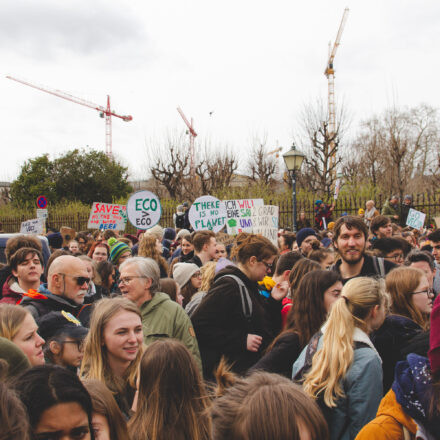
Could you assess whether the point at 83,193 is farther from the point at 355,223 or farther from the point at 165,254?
the point at 355,223

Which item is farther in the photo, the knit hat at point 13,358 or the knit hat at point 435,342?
the knit hat at point 13,358

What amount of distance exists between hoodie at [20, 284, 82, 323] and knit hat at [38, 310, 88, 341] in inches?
9.9

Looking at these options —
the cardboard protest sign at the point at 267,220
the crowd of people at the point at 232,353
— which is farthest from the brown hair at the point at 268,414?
the cardboard protest sign at the point at 267,220

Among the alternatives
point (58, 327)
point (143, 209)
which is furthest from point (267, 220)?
point (58, 327)

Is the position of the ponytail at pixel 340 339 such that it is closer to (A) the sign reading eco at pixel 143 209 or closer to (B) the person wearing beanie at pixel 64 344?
(B) the person wearing beanie at pixel 64 344

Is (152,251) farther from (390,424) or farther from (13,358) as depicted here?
(390,424)

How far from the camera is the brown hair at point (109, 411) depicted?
185 centimetres

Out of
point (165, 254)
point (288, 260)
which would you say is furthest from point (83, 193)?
point (288, 260)

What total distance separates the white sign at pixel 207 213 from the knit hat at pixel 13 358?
7363mm

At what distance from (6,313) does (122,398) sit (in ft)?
2.58

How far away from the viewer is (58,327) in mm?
2943

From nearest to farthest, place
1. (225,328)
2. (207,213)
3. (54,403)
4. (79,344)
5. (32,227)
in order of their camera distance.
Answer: (54,403) → (79,344) → (225,328) → (207,213) → (32,227)

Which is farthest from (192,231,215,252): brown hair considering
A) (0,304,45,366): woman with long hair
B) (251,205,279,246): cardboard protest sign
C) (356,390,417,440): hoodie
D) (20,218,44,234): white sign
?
(20,218,44,234): white sign

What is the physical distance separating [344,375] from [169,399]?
908mm
